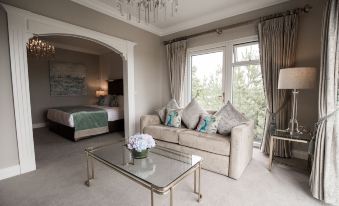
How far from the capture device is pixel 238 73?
11.1 ft

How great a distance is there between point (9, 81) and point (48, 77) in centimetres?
373

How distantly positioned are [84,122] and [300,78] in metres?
4.20

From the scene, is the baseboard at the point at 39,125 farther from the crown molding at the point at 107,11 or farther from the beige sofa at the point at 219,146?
the beige sofa at the point at 219,146

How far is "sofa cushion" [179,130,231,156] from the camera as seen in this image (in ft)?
7.31

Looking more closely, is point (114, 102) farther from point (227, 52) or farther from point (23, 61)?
point (227, 52)

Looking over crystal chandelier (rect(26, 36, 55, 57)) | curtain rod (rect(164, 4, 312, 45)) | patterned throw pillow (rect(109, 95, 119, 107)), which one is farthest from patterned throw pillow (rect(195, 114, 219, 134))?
crystal chandelier (rect(26, 36, 55, 57))

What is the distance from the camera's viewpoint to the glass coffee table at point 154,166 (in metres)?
1.36

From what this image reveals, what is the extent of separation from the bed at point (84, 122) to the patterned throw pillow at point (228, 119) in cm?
296

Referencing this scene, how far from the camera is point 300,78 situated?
2166mm

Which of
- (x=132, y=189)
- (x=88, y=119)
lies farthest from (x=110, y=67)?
(x=132, y=189)

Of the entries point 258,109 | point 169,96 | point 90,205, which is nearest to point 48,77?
point 169,96

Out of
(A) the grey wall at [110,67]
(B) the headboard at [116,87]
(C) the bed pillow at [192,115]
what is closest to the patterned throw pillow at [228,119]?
(C) the bed pillow at [192,115]

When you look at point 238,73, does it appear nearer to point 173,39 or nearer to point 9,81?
point 173,39

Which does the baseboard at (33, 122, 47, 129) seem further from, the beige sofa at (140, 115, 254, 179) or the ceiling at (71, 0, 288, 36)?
the beige sofa at (140, 115, 254, 179)
